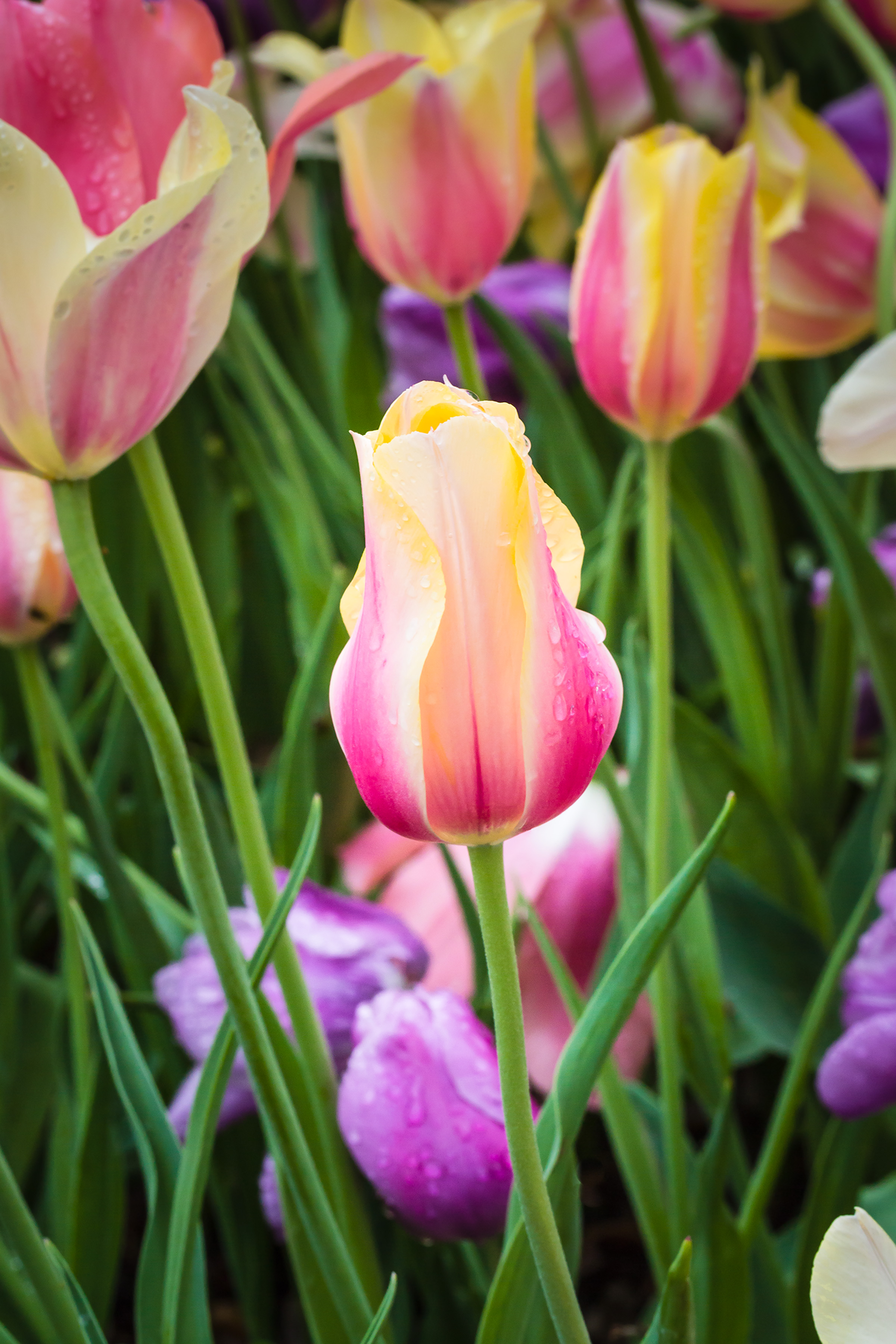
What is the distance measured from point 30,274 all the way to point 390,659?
0.37ft

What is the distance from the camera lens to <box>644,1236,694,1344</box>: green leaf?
252 mm

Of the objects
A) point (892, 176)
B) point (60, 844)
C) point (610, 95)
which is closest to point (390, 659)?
point (60, 844)

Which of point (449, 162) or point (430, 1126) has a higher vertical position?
point (449, 162)

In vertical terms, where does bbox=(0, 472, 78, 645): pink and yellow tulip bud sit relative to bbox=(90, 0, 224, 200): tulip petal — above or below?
below

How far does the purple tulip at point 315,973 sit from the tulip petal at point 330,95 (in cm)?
19

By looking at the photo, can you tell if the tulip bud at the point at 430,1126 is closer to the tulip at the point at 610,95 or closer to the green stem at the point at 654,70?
the green stem at the point at 654,70

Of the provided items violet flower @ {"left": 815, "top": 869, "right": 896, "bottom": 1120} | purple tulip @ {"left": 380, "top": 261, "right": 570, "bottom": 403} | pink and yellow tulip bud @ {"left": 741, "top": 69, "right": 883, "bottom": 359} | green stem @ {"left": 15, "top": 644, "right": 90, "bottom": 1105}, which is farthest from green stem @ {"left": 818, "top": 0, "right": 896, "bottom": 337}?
green stem @ {"left": 15, "top": 644, "right": 90, "bottom": 1105}

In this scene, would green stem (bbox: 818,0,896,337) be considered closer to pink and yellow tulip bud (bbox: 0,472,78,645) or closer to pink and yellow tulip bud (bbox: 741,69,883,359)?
pink and yellow tulip bud (bbox: 741,69,883,359)

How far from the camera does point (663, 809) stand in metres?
0.33

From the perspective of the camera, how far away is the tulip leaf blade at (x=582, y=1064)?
25 cm

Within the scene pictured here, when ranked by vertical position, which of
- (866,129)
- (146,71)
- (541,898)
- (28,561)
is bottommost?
(541,898)

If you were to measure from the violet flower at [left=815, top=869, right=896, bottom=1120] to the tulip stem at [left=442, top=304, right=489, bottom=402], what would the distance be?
205mm

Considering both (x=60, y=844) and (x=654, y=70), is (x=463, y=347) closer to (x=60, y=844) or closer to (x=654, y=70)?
(x=60, y=844)

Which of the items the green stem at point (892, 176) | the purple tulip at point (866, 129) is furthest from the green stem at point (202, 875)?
the purple tulip at point (866, 129)
